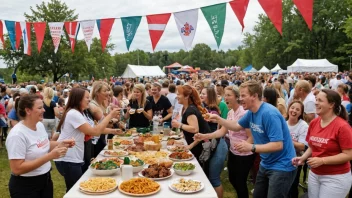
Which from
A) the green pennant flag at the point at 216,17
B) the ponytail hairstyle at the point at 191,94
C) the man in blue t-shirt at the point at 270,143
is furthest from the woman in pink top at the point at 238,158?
the green pennant flag at the point at 216,17

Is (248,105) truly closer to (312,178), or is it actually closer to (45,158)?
(312,178)

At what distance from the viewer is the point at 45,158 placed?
2.39 metres

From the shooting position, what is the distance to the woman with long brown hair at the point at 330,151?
2.49 m

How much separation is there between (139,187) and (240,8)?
4.89 m

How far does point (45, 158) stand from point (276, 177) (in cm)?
211

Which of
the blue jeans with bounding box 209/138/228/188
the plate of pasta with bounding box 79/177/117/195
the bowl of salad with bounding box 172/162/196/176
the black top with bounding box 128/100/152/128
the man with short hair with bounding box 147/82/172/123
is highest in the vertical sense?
the man with short hair with bounding box 147/82/172/123

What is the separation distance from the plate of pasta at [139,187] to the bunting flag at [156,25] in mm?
5466

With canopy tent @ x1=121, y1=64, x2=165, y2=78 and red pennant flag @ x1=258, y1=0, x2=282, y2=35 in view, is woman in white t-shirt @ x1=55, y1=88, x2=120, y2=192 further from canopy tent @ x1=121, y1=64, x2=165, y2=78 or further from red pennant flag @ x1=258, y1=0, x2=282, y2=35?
canopy tent @ x1=121, y1=64, x2=165, y2=78

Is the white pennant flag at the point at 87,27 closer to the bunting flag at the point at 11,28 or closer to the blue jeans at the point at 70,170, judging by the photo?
the bunting flag at the point at 11,28

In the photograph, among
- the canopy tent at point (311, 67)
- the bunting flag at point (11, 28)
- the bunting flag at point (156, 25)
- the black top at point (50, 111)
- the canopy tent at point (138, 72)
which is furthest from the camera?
the canopy tent at point (138, 72)

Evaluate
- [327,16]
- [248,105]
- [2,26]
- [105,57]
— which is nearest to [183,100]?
[248,105]

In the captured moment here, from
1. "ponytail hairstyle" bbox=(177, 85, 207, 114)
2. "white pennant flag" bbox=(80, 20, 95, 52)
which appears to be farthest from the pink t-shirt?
"white pennant flag" bbox=(80, 20, 95, 52)

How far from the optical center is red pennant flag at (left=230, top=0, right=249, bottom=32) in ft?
19.9

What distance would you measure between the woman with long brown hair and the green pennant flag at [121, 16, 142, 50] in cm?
593
